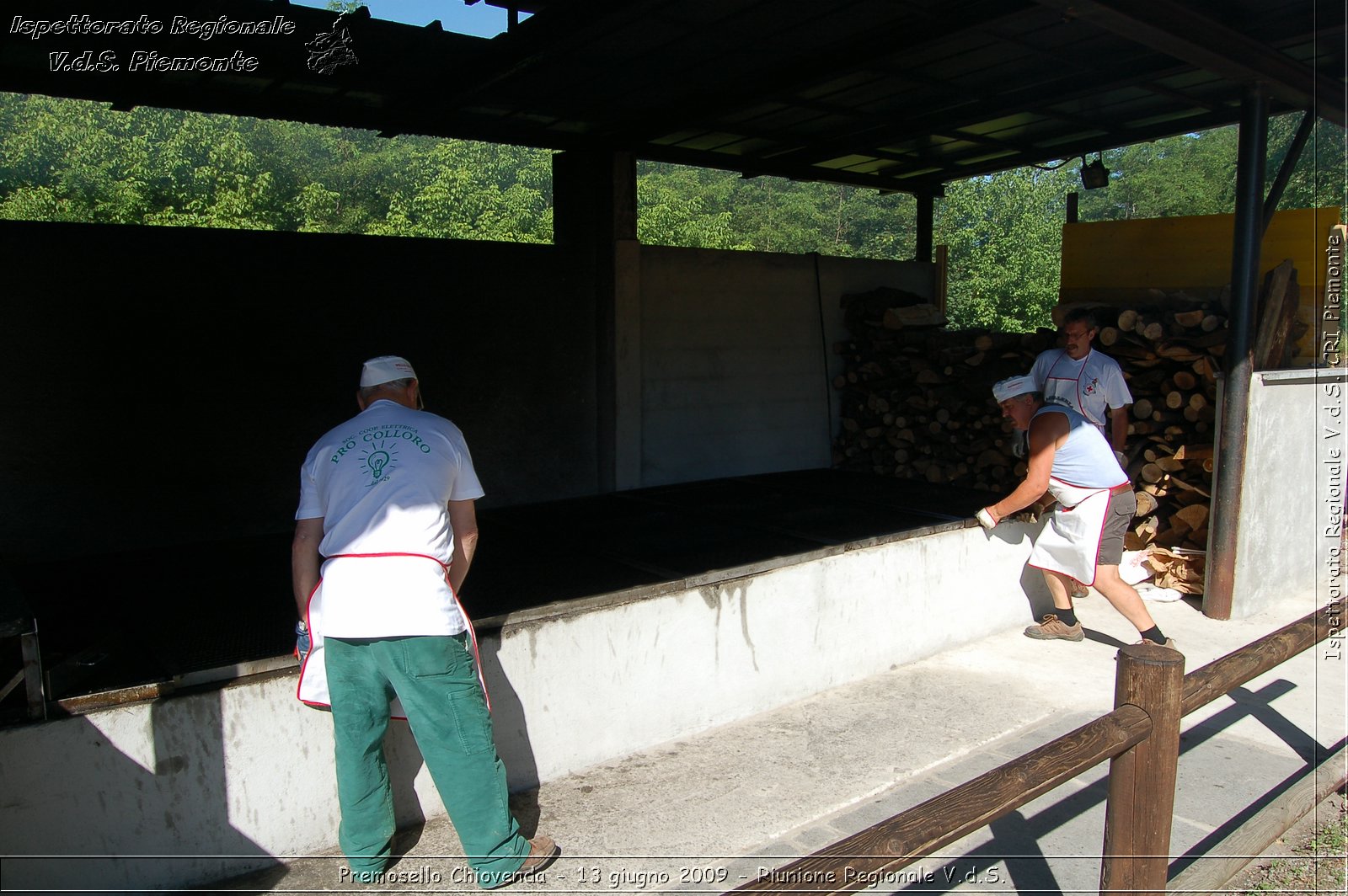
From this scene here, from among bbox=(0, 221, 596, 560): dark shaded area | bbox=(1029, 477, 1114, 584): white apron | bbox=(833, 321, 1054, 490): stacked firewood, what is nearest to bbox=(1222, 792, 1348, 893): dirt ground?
bbox=(1029, 477, 1114, 584): white apron

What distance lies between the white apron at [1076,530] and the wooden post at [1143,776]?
246 centimetres

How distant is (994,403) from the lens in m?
7.00

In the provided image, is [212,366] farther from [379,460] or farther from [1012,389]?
[1012,389]

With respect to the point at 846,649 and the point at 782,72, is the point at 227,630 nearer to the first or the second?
the point at 846,649

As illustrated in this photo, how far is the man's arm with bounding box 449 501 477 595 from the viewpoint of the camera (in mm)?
2928

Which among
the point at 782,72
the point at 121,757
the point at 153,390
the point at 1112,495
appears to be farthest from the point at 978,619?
the point at 153,390

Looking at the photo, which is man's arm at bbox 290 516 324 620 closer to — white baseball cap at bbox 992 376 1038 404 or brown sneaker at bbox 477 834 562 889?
brown sneaker at bbox 477 834 562 889

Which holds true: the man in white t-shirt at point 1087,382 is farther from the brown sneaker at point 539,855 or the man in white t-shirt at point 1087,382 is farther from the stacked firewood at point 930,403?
the brown sneaker at point 539,855

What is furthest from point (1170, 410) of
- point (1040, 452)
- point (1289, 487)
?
point (1040, 452)

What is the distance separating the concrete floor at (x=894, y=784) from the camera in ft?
9.90

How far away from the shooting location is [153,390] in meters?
5.08

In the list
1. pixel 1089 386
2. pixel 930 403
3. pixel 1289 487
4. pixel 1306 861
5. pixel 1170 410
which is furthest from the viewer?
pixel 930 403

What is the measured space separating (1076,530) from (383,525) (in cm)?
362

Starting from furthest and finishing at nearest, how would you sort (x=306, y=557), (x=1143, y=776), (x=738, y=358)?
(x=738, y=358), (x=306, y=557), (x=1143, y=776)
